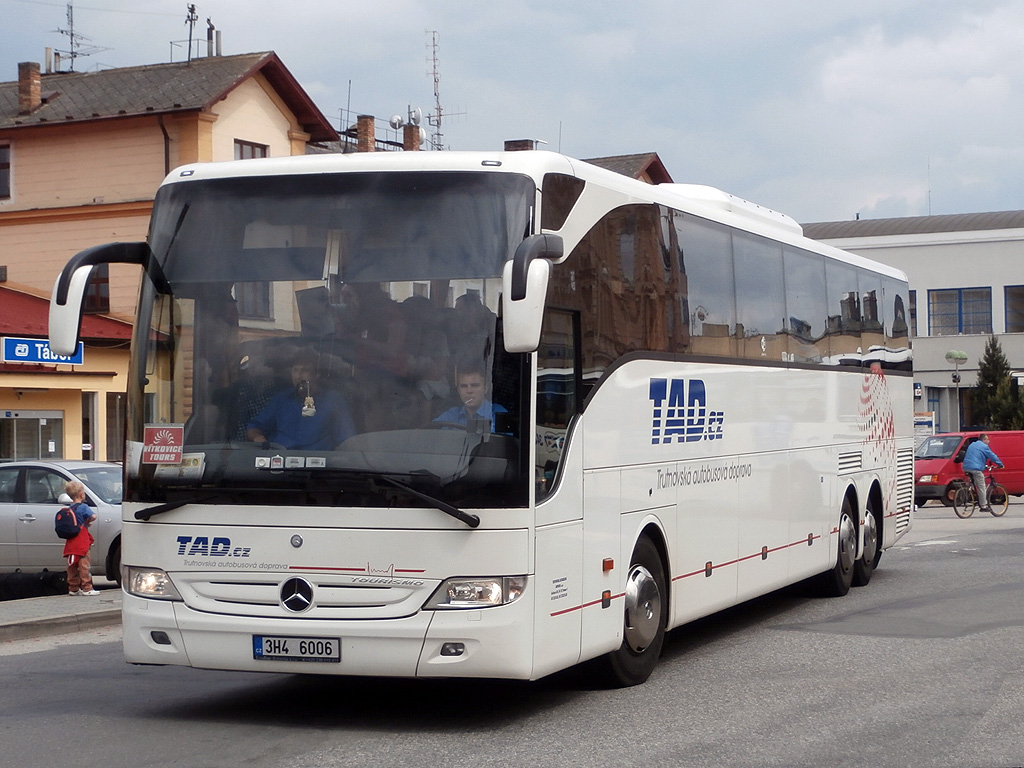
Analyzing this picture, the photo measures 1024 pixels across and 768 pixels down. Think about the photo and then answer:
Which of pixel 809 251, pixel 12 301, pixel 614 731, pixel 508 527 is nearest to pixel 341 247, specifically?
pixel 508 527

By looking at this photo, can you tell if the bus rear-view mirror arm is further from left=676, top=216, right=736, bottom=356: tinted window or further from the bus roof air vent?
the bus roof air vent

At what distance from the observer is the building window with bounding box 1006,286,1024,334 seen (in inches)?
2557

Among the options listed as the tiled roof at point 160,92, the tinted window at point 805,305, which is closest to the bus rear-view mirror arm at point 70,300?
the tinted window at point 805,305

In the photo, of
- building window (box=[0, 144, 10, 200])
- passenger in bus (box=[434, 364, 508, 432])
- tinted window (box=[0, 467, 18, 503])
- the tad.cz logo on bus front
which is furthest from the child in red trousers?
building window (box=[0, 144, 10, 200])

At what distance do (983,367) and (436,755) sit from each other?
55069mm

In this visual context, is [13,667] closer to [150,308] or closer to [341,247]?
[150,308]

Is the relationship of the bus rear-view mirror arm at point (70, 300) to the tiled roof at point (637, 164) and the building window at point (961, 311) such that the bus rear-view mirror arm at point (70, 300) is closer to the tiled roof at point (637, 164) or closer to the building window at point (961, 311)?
the tiled roof at point (637, 164)

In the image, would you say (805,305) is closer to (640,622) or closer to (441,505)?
(640,622)

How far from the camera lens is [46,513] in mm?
17641

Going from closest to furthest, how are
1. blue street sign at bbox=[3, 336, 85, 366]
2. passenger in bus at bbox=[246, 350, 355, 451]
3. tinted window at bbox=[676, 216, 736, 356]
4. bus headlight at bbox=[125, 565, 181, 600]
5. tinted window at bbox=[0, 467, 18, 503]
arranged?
passenger in bus at bbox=[246, 350, 355, 451] → bus headlight at bbox=[125, 565, 181, 600] → tinted window at bbox=[676, 216, 736, 356] → tinted window at bbox=[0, 467, 18, 503] → blue street sign at bbox=[3, 336, 85, 366]

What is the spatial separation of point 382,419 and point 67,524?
334 inches

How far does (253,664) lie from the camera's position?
8195 millimetres

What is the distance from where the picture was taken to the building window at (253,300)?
329 inches

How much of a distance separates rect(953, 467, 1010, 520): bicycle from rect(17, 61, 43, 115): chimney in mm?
29277
